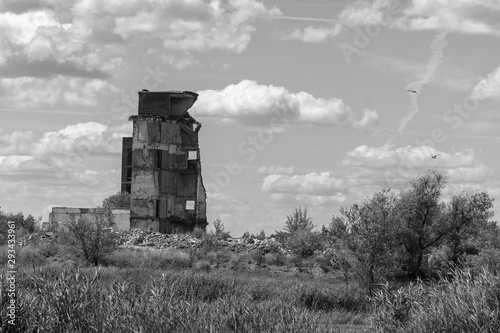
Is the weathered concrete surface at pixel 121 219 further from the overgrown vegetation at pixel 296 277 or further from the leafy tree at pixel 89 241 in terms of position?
the leafy tree at pixel 89 241

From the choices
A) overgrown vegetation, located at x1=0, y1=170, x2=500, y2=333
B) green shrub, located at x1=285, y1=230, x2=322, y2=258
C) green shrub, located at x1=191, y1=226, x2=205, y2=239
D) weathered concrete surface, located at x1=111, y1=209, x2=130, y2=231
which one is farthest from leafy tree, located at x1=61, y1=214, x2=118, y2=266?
weathered concrete surface, located at x1=111, y1=209, x2=130, y2=231

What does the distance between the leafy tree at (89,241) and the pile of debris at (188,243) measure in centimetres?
594

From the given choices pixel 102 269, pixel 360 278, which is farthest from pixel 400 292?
pixel 102 269

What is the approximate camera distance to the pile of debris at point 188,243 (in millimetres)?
49375

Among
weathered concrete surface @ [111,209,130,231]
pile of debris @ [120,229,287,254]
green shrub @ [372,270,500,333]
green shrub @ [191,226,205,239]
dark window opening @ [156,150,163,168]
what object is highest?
dark window opening @ [156,150,163,168]

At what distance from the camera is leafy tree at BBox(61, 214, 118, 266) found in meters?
42.5

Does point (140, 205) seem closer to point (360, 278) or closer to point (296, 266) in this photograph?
point (296, 266)

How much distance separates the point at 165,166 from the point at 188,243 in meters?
8.58

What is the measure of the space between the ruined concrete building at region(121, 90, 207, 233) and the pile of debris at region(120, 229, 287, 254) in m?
3.27

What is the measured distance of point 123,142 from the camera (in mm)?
→ 64250

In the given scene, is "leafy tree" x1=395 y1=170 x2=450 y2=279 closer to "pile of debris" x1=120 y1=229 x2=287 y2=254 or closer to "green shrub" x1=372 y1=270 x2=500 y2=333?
"pile of debris" x1=120 y1=229 x2=287 y2=254

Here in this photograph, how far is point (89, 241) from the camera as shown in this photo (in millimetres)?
43062

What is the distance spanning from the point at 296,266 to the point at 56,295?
90.1 ft

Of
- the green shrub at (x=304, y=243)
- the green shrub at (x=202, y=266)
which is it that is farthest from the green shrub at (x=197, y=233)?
the green shrub at (x=202, y=266)
